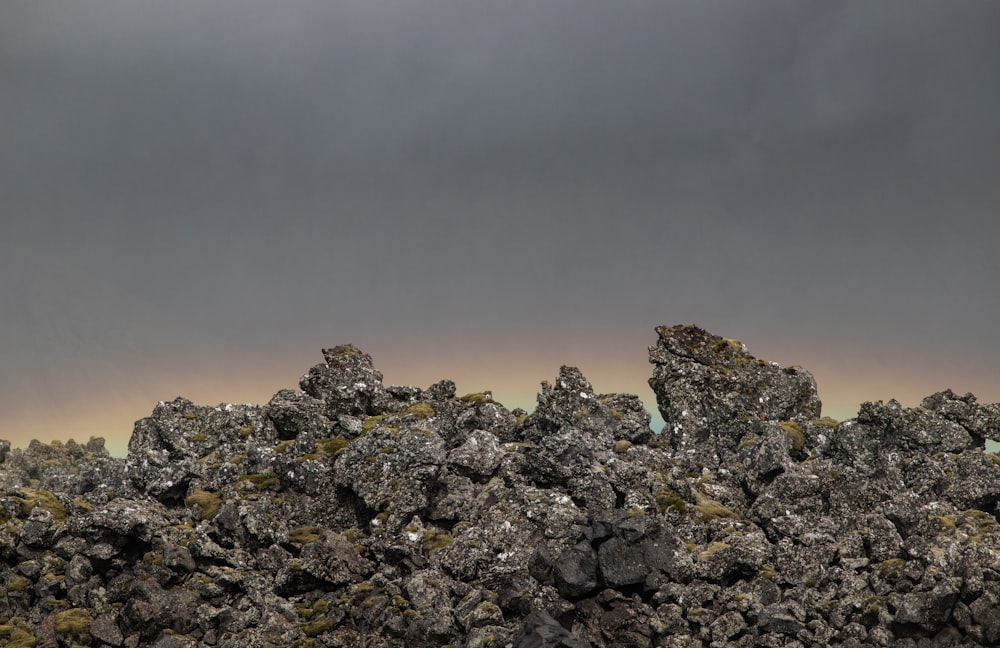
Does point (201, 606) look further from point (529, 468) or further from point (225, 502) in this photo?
A: point (529, 468)

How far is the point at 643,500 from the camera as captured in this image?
5366 cm

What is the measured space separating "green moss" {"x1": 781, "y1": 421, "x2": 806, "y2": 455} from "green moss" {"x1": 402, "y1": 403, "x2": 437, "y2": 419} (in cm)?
2512

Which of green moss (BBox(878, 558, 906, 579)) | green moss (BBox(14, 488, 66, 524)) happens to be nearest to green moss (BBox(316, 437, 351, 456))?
green moss (BBox(14, 488, 66, 524))

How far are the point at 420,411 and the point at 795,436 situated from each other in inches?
1045

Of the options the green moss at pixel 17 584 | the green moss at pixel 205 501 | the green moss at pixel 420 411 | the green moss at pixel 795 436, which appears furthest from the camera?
the green moss at pixel 420 411

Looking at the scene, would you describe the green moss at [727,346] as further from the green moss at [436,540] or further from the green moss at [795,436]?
the green moss at [436,540]

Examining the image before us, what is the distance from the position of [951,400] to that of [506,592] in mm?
36249

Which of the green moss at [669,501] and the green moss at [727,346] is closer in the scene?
the green moss at [669,501]

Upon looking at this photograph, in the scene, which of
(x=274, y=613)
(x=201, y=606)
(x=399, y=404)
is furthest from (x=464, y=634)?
(x=399, y=404)

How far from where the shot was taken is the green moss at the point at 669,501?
53062mm

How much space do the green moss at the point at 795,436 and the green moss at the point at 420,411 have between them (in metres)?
25.1

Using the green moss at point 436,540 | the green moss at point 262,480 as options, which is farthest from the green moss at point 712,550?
the green moss at point 262,480

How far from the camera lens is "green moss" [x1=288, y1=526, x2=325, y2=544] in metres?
53.4

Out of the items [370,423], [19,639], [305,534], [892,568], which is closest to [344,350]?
[370,423]
